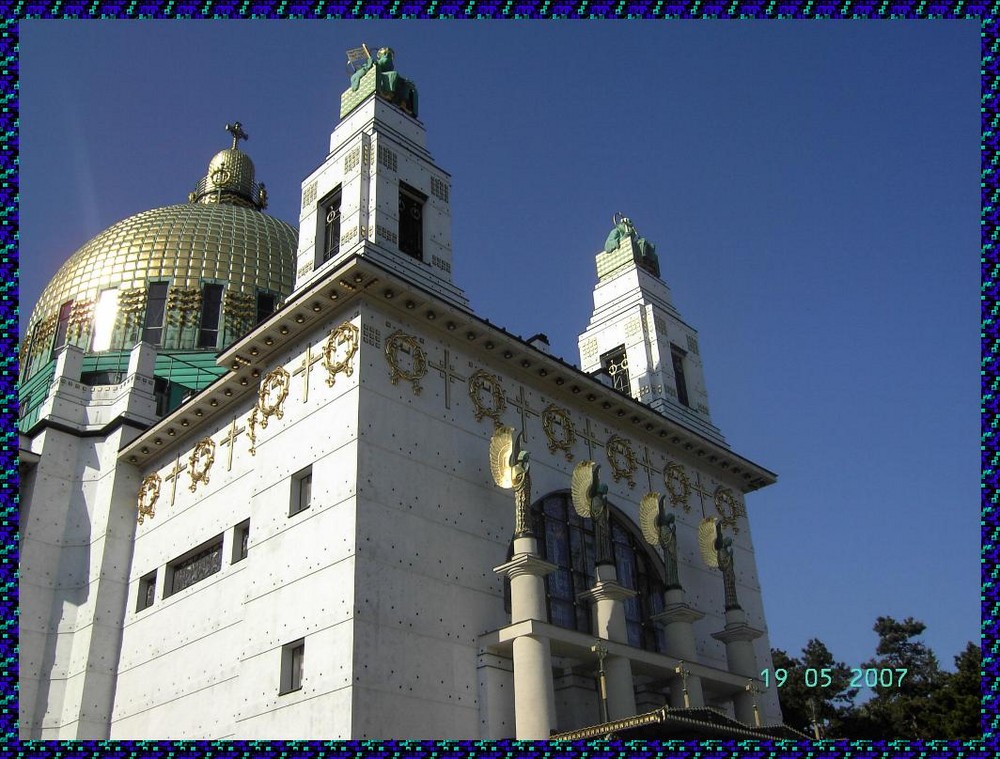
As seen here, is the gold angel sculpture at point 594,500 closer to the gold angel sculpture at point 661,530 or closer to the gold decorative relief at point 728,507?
the gold angel sculpture at point 661,530

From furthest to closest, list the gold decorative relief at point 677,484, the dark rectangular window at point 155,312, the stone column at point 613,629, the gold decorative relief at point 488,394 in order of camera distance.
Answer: the dark rectangular window at point 155,312
the gold decorative relief at point 677,484
the gold decorative relief at point 488,394
the stone column at point 613,629

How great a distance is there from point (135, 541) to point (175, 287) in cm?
1312

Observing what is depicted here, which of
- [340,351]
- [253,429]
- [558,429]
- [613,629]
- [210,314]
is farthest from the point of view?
[210,314]

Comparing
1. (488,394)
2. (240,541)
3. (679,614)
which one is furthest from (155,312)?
(679,614)

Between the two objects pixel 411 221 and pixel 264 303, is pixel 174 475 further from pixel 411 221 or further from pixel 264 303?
pixel 264 303

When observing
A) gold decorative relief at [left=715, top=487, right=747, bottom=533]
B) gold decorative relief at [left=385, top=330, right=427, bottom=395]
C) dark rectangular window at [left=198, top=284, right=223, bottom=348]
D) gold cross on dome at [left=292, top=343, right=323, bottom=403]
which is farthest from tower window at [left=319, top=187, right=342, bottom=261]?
gold decorative relief at [left=715, top=487, right=747, bottom=533]

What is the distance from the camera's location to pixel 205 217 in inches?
1639

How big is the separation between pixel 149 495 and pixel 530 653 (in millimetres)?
13729

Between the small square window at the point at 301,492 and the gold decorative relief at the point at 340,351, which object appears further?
the gold decorative relief at the point at 340,351

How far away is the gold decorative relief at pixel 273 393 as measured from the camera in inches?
884

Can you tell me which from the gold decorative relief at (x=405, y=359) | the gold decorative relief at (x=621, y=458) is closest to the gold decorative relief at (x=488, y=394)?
the gold decorative relief at (x=405, y=359)

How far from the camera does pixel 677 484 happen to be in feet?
90.2

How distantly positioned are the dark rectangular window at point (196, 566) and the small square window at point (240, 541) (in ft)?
2.82

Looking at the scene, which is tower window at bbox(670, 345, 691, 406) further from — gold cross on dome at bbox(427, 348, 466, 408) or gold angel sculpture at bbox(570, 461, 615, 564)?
gold cross on dome at bbox(427, 348, 466, 408)
